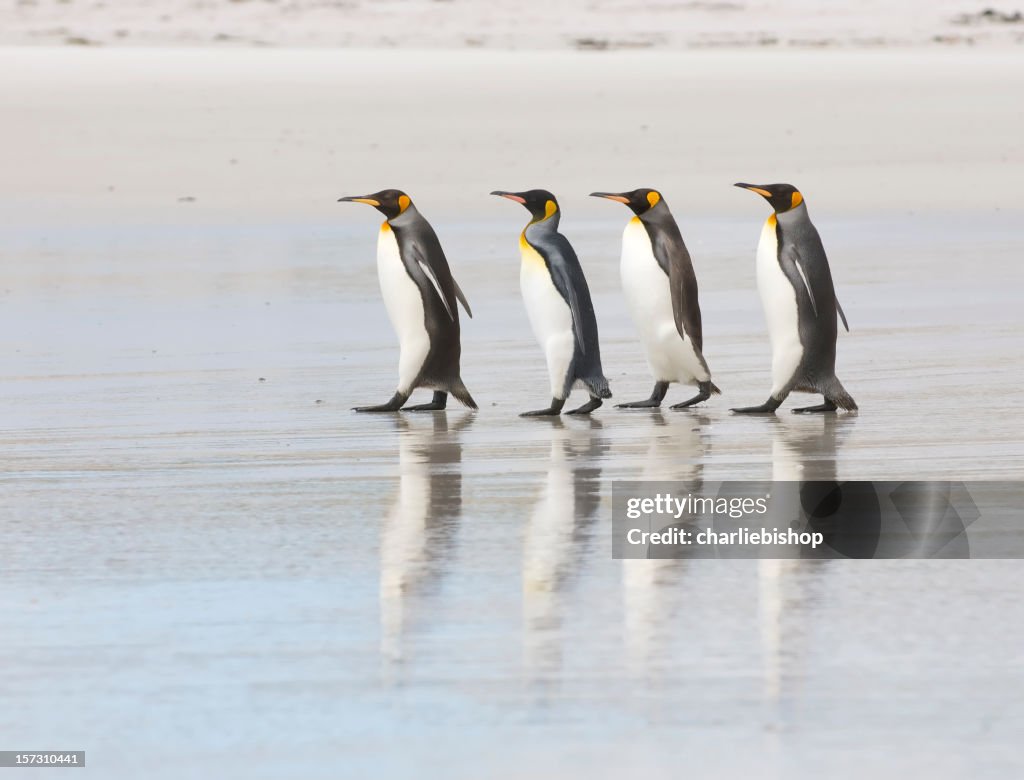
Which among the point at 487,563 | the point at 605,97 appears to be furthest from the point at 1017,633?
the point at 605,97

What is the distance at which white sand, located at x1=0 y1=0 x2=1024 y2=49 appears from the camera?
90.2ft

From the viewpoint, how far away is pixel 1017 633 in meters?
3.81

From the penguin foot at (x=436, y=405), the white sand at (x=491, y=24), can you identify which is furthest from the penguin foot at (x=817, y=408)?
the white sand at (x=491, y=24)

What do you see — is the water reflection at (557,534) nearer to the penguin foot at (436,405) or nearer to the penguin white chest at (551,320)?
the penguin white chest at (551,320)

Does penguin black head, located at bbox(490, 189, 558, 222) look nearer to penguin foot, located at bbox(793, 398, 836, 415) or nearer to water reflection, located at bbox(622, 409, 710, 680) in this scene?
penguin foot, located at bbox(793, 398, 836, 415)

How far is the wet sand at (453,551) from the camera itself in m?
3.27

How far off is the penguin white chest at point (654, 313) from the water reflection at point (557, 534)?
27.1 inches

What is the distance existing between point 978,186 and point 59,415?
1069 cm

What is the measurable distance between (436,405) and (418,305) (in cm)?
37

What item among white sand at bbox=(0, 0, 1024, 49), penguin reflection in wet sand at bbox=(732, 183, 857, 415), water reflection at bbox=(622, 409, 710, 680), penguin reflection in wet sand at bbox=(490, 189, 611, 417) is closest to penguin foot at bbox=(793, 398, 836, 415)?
penguin reflection in wet sand at bbox=(732, 183, 857, 415)

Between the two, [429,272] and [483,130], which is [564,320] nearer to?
[429,272]

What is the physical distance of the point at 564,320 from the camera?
7.02 metres

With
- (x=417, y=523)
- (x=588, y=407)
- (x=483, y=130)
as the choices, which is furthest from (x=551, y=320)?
(x=483, y=130)

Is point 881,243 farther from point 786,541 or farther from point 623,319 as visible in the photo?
point 786,541
